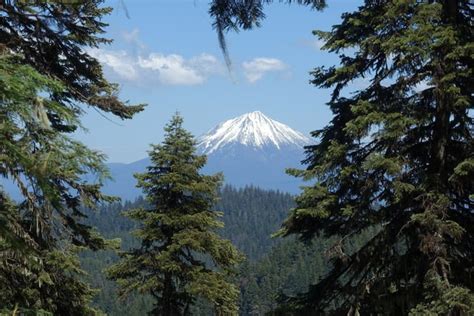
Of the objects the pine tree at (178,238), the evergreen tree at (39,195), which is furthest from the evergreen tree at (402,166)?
the pine tree at (178,238)

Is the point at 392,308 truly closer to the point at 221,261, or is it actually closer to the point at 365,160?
the point at 365,160

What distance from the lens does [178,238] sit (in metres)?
14.9

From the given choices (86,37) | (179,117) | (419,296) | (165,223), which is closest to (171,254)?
(165,223)

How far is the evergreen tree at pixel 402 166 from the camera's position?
7125 millimetres

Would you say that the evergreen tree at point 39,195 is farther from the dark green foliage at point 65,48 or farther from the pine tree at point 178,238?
the pine tree at point 178,238

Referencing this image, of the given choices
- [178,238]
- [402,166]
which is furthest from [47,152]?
[178,238]

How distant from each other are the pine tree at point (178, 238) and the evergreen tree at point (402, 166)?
6972 millimetres

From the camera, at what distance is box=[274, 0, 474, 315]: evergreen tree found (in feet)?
23.4

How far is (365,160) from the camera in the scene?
7566mm

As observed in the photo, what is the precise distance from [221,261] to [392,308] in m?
8.67

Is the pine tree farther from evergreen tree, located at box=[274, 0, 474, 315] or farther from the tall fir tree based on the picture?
evergreen tree, located at box=[274, 0, 474, 315]

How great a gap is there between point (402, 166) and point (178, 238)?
8719 mm

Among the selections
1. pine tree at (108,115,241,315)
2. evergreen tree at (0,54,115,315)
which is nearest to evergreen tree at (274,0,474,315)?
evergreen tree at (0,54,115,315)

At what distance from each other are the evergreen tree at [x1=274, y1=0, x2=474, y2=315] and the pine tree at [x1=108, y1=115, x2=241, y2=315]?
6.97 metres
